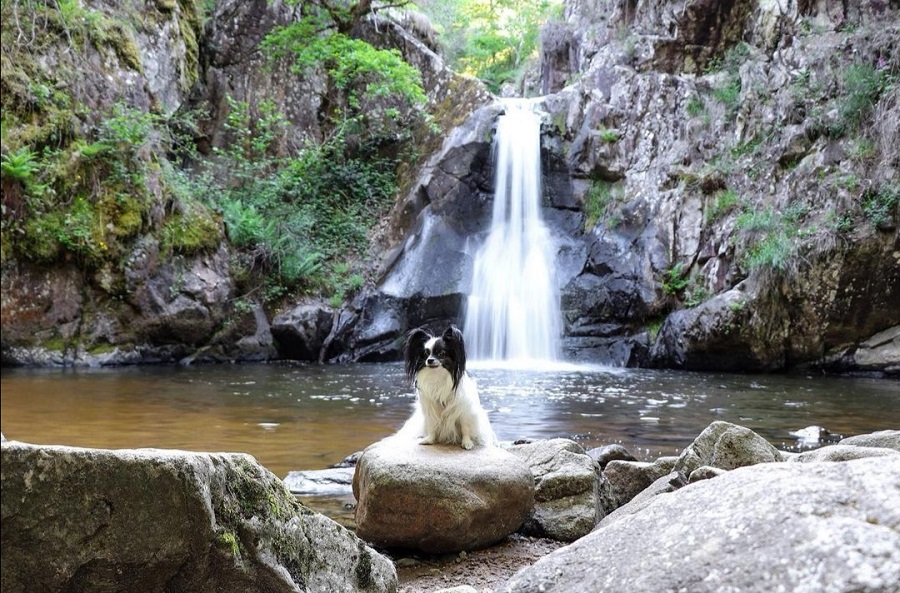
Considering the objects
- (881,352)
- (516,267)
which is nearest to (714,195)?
(881,352)

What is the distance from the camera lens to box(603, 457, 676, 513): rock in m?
4.26

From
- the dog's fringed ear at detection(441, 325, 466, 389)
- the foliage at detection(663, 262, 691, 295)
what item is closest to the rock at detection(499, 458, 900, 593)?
the dog's fringed ear at detection(441, 325, 466, 389)

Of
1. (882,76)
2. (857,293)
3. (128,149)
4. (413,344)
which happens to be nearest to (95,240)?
(128,149)

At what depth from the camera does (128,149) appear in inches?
510

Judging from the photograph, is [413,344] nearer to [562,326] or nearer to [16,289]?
[16,289]

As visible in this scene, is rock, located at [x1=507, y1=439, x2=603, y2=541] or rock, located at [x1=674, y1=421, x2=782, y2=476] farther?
rock, located at [x1=507, y1=439, x2=603, y2=541]

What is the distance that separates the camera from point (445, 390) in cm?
432

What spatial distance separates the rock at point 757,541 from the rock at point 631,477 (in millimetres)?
2258

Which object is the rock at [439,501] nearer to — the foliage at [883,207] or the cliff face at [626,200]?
the cliff face at [626,200]

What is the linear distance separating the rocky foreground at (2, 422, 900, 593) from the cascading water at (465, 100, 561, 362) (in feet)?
42.4

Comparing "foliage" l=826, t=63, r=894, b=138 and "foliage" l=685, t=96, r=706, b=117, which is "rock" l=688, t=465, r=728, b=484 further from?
"foliage" l=685, t=96, r=706, b=117

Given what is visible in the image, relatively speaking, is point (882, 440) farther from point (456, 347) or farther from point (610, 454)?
point (456, 347)

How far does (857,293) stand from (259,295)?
40.4 ft

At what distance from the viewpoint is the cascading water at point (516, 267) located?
15391 mm
